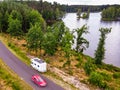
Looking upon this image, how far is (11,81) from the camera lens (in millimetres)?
38281

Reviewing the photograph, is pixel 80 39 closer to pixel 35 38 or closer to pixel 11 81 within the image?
pixel 35 38

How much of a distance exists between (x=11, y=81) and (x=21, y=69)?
22.1 feet

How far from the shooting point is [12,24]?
226 ft

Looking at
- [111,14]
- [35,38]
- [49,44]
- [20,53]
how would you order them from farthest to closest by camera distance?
1. [111,14]
2. [35,38]
3. [20,53]
4. [49,44]

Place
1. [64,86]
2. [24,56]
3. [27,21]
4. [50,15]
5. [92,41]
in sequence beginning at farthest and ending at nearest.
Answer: [50,15] → [92,41] → [27,21] → [24,56] → [64,86]

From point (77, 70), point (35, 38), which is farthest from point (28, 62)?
point (77, 70)

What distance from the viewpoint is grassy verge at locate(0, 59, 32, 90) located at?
36.7m

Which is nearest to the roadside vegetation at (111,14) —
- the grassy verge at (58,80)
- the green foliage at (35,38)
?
the green foliage at (35,38)

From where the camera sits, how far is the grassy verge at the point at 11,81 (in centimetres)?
3672

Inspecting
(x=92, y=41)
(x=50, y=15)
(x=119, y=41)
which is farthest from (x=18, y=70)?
(x=50, y=15)

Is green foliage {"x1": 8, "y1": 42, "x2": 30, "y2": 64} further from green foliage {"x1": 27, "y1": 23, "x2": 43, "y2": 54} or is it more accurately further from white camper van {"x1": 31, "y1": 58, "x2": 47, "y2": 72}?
white camper van {"x1": 31, "y1": 58, "x2": 47, "y2": 72}

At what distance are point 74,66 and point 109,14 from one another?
151967 millimetres

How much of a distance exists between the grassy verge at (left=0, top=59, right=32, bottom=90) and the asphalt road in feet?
3.89

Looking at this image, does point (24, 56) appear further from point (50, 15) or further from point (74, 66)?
point (50, 15)
